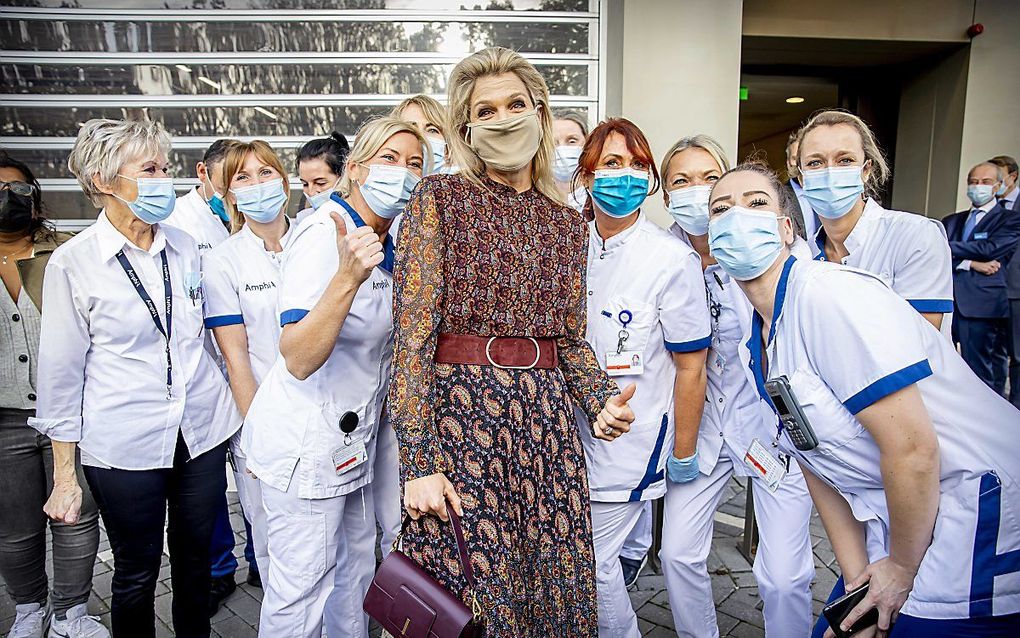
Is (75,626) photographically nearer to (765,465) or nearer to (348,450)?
(348,450)

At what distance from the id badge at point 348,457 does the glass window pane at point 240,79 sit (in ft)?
18.0

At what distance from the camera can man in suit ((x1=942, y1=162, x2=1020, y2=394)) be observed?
6.32 meters

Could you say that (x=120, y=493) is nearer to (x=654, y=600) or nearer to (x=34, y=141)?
(x=654, y=600)

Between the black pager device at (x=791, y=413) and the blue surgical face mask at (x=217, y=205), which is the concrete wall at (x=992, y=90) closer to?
the black pager device at (x=791, y=413)

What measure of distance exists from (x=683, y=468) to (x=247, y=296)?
2.12 m

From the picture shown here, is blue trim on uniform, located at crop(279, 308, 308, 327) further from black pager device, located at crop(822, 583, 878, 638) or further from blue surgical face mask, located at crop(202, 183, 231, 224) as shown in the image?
blue surgical face mask, located at crop(202, 183, 231, 224)

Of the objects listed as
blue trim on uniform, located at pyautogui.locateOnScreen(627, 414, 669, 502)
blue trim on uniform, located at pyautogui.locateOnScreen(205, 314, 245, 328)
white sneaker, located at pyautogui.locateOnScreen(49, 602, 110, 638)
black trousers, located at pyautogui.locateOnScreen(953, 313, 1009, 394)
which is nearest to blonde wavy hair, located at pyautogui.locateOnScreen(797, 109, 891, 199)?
blue trim on uniform, located at pyautogui.locateOnScreen(627, 414, 669, 502)

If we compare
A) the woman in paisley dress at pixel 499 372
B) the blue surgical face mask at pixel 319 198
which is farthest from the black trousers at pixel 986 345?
the blue surgical face mask at pixel 319 198

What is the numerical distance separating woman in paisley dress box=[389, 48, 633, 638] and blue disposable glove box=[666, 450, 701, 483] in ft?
2.57

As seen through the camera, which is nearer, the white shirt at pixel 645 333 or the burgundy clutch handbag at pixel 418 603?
the burgundy clutch handbag at pixel 418 603

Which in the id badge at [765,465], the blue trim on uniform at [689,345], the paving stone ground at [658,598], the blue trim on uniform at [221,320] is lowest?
the paving stone ground at [658,598]

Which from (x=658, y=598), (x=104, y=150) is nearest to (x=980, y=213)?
(x=658, y=598)

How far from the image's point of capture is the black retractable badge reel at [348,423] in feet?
7.25

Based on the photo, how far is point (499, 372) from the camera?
1899 mm
